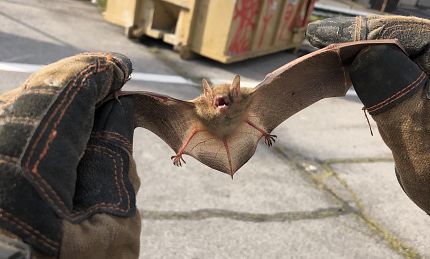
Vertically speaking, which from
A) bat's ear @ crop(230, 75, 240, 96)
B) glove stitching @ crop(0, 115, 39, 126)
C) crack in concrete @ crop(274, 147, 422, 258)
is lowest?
crack in concrete @ crop(274, 147, 422, 258)

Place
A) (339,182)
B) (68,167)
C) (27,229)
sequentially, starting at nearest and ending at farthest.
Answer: (27,229)
(68,167)
(339,182)

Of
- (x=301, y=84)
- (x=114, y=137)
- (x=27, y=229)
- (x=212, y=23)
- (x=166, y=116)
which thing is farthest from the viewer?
(x=212, y=23)

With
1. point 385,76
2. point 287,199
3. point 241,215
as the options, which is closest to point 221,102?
point 385,76

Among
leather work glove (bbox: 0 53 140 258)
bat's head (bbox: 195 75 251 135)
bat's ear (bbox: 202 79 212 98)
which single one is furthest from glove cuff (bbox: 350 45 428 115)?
leather work glove (bbox: 0 53 140 258)

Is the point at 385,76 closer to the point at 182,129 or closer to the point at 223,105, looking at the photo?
the point at 223,105

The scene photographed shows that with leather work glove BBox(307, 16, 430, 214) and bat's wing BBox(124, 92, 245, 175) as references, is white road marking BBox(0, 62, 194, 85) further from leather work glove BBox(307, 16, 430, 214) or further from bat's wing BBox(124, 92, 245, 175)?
leather work glove BBox(307, 16, 430, 214)

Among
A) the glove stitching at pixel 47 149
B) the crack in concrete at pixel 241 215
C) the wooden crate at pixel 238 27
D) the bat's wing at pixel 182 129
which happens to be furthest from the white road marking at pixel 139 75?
the glove stitching at pixel 47 149

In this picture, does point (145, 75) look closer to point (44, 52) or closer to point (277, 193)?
point (44, 52)
